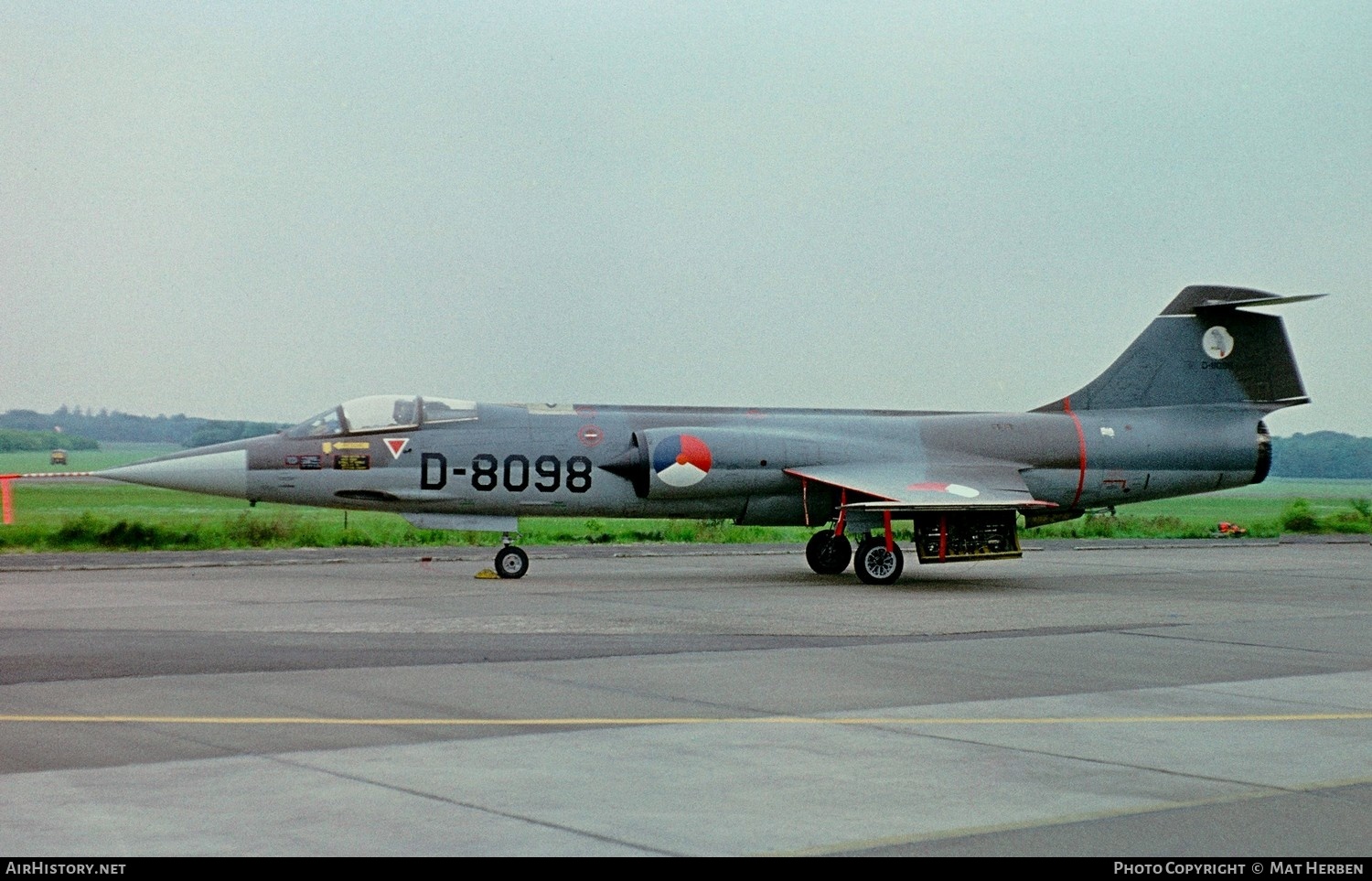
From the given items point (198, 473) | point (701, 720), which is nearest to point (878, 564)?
point (198, 473)

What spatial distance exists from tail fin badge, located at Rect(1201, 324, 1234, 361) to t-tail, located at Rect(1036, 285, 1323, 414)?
0.02 m

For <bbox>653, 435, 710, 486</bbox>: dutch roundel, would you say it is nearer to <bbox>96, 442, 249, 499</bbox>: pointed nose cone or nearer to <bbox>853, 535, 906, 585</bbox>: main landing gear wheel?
<bbox>853, 535, 906, 585</bbox>: main landing gear wheel

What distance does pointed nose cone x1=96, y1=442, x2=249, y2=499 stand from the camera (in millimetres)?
21531

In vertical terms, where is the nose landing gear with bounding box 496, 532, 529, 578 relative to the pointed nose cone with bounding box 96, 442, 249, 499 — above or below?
below

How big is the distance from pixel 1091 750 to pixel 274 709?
5.11m

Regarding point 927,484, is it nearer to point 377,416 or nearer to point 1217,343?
point 1217,343

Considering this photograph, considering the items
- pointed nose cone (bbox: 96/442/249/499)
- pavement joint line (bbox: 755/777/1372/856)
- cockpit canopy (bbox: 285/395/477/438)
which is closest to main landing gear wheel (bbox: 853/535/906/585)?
cockpit canopy (bbox: 285/395/477/438)

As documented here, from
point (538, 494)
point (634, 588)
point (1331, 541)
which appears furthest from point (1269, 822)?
point (1331, 541)

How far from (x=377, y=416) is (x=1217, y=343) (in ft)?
46.5

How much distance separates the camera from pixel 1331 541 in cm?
3397

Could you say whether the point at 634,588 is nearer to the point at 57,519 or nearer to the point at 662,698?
the point at 662,698

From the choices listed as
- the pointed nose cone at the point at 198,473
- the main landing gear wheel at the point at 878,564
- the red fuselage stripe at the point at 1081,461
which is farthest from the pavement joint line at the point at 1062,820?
the red fuselage stripe at the point at 1081,461

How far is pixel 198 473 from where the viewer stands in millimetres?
21625

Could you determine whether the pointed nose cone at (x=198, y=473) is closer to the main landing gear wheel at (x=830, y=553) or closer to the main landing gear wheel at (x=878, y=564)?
the main landing gear wheel at (x=830, y=553)
